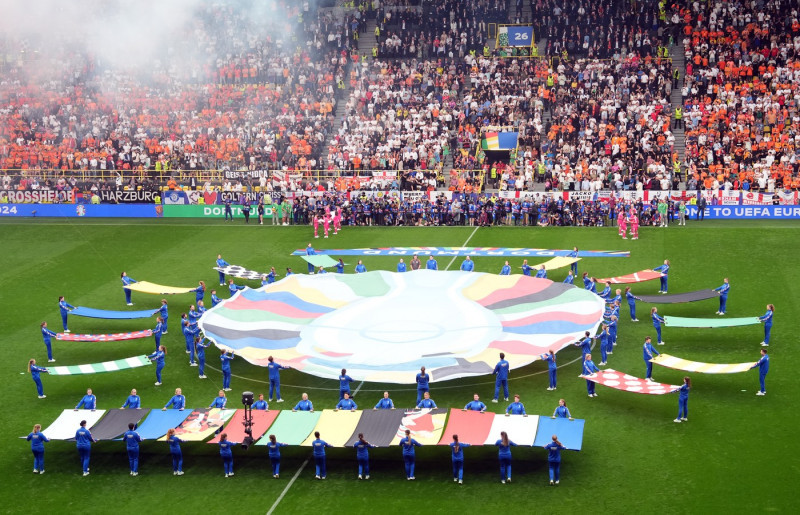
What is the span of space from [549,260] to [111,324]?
16778 mm

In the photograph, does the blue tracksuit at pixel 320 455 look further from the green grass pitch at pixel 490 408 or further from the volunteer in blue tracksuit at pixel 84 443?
the volunteer in blue tracksuit at pixel 84 443

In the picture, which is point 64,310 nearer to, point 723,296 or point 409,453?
point 409,453

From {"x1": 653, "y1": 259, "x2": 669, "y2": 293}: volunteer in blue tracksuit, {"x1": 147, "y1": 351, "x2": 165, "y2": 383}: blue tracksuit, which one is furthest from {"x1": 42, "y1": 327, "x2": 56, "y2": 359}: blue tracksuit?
{"x1": 653, "y1": 259, "x2": 669, "y2": 293}: volunteer in blue tracksuit

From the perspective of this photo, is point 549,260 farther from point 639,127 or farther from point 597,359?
point 639,127

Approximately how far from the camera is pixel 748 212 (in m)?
46.4

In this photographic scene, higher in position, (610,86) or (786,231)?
(610,86)

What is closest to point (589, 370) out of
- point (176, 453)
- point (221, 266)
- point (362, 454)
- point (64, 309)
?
point (362, 454)

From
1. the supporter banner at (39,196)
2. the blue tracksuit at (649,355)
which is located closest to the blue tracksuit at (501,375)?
the blue tracksuit at (649,355)

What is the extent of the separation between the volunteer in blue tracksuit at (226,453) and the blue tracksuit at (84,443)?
9.81ft

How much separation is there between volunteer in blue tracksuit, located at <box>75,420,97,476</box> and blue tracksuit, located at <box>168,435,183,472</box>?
1.82 metres

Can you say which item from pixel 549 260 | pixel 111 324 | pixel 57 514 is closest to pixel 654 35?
pixel 549 260

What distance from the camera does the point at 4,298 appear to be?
36344 mm

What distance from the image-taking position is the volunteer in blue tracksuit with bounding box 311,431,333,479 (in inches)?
819

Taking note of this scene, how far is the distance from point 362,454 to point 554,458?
410cm
